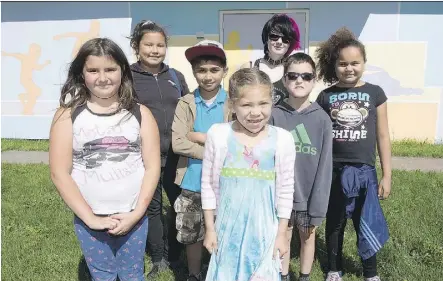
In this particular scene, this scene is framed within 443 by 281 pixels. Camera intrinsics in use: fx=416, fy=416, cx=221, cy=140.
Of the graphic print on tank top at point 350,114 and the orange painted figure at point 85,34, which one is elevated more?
the orange painted figure at point 85,34

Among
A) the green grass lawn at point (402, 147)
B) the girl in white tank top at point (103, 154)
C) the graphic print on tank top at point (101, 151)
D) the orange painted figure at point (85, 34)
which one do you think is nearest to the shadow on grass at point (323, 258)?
the girl in white tank top at point (103, 154)

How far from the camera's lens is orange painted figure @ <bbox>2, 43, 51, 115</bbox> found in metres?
8.66

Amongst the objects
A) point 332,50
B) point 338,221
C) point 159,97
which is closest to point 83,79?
point 159,97

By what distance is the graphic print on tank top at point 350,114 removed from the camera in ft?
9.45

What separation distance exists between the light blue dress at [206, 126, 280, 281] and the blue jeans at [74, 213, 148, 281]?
522 mm

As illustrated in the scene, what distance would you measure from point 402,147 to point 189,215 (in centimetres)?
610

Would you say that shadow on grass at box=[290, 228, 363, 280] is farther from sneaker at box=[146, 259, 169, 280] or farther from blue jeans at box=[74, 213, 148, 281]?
blue jeans at box=[74, 213, 148, 281]

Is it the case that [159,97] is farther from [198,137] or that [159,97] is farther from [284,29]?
[284,29]

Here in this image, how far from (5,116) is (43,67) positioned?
140 centimetres

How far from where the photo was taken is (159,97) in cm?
324

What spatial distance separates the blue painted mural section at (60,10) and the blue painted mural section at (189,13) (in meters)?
0.39

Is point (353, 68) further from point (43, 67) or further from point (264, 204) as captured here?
point (43, 67)

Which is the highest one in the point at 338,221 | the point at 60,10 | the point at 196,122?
the point at 60,10

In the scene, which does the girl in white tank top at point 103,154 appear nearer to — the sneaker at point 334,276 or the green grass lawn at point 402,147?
the sneaker at point 334,276
